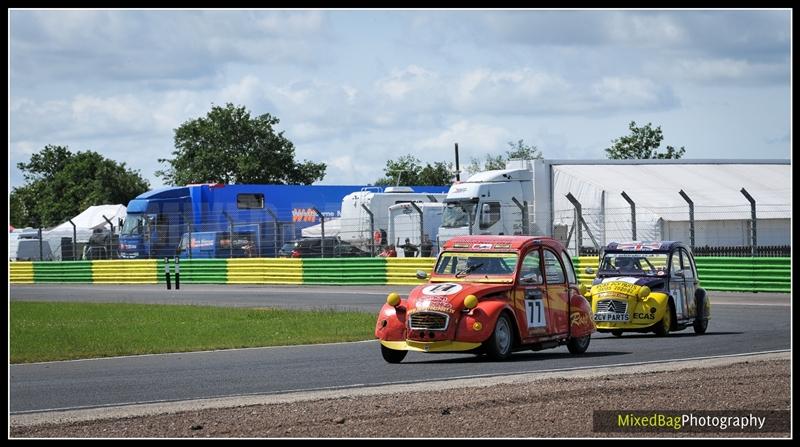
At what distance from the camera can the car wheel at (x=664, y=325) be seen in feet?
61.3

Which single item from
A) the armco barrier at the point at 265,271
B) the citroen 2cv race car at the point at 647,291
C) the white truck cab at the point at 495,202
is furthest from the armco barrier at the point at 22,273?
the citroen 2cv race car at the point at 647,291

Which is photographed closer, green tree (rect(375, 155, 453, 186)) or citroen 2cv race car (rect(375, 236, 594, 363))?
citroen 2cv race car (rect(375, 236, 594, 363))

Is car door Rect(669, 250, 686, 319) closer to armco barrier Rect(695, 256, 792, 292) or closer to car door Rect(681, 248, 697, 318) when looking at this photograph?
car door Rect(681, 248, 697, 318)

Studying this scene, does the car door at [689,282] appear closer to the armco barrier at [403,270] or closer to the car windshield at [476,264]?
the car windshield at [476,264]

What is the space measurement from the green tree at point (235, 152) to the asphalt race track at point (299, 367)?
69399mm

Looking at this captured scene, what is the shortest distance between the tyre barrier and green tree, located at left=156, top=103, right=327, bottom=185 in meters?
37.5

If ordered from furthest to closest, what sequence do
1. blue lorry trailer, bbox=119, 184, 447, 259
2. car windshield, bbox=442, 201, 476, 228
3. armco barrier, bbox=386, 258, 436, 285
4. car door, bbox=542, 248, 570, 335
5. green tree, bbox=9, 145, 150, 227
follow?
green tree, bbox=9, 145, 150, 227 < blue lorry trailer, bbox=119, 184, 447, 259 < car windshield, bbox=442, 201, 476, 228 < armco barrier, bbox=386, 258, 436, 285 < car door, bbox=542, 248, 570, 335

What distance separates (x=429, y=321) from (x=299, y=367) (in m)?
1.55

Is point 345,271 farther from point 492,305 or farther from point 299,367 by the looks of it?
point 299,367

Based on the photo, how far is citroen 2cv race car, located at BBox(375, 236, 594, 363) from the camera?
15.0 meters

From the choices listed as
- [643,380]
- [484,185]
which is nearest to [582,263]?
[484,185]

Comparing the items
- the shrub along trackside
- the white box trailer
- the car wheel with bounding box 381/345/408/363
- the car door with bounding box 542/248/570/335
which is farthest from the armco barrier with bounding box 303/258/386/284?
the car wheel with bounding box 381/345/408/363

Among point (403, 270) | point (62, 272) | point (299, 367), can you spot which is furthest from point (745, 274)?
point (62, 272)

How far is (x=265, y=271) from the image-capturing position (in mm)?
41312
